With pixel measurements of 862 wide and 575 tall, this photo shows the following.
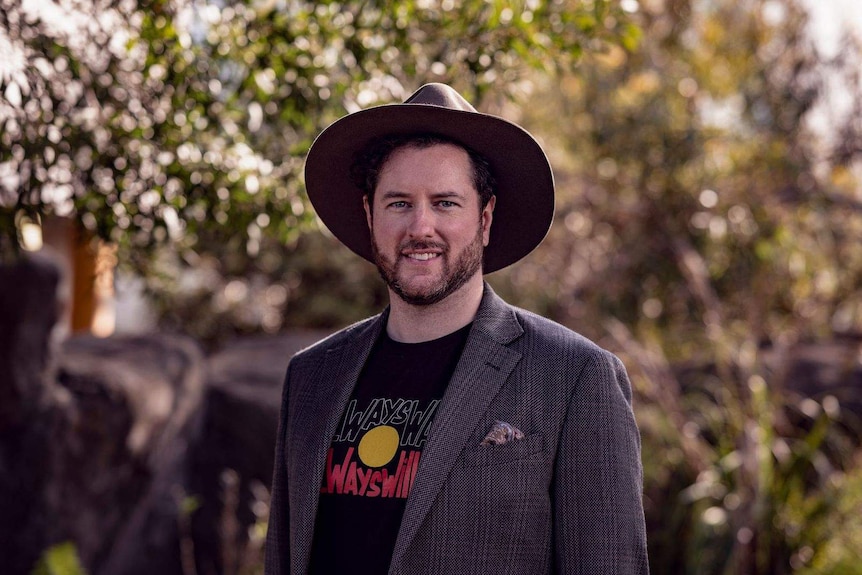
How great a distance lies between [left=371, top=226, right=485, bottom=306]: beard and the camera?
238cm

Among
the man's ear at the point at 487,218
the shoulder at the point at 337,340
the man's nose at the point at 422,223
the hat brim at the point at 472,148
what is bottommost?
the shoulder at the point at 337,340

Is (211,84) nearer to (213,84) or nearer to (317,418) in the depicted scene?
(213,84)

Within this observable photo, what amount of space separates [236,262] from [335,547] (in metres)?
9.93

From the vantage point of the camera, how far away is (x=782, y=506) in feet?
18.5

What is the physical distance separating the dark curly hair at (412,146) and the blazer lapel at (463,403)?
31 centimetres

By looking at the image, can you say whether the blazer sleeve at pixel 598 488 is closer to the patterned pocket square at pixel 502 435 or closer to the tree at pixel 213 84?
the patterned pocket square at pixel 502 435

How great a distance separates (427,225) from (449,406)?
431mm

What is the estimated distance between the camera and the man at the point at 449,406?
2.17 metres

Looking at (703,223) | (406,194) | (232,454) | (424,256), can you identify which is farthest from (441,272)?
(703,223)

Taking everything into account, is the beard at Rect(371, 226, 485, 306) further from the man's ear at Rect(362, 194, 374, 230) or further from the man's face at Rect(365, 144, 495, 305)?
Result: the man's ear at Rect(362, 194, 374, 230)

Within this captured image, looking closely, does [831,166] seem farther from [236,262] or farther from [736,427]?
[236,262]

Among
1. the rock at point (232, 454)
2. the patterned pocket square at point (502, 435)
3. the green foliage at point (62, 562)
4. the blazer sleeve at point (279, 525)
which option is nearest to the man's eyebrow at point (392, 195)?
the patterned pocket square at point (502, 435)

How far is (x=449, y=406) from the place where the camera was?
226cm

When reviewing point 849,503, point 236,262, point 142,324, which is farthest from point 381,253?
point 142,324
